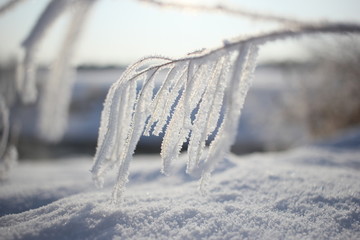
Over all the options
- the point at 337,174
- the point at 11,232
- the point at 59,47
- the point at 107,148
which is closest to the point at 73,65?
the point at 59,47

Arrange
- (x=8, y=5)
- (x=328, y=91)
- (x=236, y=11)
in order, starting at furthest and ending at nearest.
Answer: (x=328, y=91)
(x=8, y=5)
(x=236, y=11)

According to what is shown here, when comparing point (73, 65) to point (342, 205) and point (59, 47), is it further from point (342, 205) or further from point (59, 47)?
point (342, 205)

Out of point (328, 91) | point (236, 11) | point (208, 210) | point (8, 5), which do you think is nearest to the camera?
point (236, 11)

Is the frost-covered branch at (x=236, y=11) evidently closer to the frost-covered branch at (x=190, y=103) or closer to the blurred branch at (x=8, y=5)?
the frost-covered branch at (x=190, y=103)

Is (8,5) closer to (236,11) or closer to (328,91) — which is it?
(236,11)

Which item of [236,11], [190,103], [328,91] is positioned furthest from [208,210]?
[328,91]

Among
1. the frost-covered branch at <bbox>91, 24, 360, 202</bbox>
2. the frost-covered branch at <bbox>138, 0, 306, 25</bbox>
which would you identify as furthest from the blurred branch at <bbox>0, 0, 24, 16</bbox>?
the frost-covered branch at <bbox>138, 0, 306, 25</bbox>

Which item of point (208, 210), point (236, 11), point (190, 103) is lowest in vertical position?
point (208, 210)

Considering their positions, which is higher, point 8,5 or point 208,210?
point 8,5
